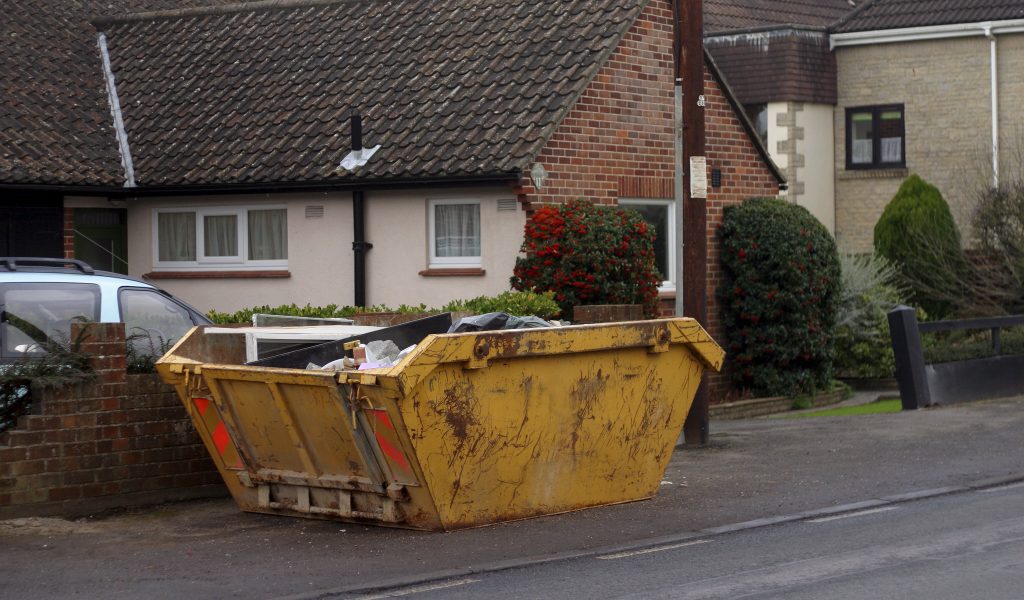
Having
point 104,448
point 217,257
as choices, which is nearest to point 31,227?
point 217,257

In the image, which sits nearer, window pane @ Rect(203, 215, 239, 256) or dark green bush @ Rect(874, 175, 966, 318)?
window pane @ Rect(203, 215, 239, 256)

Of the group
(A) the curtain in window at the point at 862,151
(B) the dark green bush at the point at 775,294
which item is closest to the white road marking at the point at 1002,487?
(B) the dark green bush at the point at 775,294

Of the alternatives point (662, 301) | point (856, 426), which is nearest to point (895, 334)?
point (856, 426)

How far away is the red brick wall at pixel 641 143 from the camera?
55.3ft

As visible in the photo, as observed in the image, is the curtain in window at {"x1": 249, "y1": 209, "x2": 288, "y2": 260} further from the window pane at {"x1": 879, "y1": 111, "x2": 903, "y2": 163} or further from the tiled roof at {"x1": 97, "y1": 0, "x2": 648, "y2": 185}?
the window pane at {"x1": 879, "y1": 111, "x2": 903, "y2": 163}

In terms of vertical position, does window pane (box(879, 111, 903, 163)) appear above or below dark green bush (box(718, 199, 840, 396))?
above

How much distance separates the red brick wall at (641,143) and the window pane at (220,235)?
453 centimetres

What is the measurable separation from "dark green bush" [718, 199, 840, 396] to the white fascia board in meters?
9.99

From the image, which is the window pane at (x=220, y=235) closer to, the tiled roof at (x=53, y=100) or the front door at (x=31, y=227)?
the tiled roof at (x=53, y=100)

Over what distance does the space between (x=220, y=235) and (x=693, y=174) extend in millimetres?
7444

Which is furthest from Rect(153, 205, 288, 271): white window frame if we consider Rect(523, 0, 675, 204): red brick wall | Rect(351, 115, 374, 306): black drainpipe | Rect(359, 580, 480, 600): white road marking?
Rect(359, 580, 480, 600): white road marking

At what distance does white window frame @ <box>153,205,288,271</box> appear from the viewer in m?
18.7

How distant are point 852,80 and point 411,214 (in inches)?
560

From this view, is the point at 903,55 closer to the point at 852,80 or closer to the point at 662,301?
the point at 852,80
